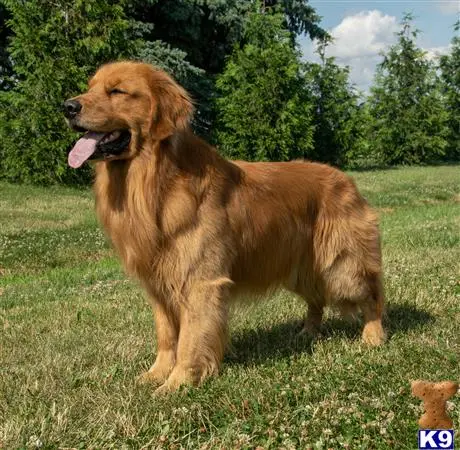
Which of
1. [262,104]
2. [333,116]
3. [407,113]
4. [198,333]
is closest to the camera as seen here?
[198,333]

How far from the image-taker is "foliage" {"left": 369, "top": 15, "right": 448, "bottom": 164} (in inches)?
1331

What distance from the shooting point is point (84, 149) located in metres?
3.57

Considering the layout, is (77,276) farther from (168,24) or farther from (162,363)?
(168,24)

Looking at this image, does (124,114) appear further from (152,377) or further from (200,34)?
(200,34)

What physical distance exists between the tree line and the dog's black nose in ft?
27.2

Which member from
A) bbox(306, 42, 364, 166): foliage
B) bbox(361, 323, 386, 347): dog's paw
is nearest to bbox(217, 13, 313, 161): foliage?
bbox(306, 42, 364, 166): foliage

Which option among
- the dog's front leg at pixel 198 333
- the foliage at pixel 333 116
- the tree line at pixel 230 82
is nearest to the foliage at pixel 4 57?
the tree line at pixel 230 82

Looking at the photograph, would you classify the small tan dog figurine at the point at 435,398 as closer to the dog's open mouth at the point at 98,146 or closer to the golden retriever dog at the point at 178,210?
the golden retriever dog at the point at 178,210

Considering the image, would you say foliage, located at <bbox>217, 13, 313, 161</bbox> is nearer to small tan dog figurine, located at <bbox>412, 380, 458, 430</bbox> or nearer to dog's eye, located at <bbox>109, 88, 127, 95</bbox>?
dog's eye, located at <bbox>109, 88, 127, 95</bbox>

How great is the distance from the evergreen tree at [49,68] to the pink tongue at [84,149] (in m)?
14.3

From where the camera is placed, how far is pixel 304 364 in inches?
164

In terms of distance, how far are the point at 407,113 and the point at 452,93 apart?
6109 millimetres

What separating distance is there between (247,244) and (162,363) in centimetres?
103

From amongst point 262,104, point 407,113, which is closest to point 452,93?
point 407,113
